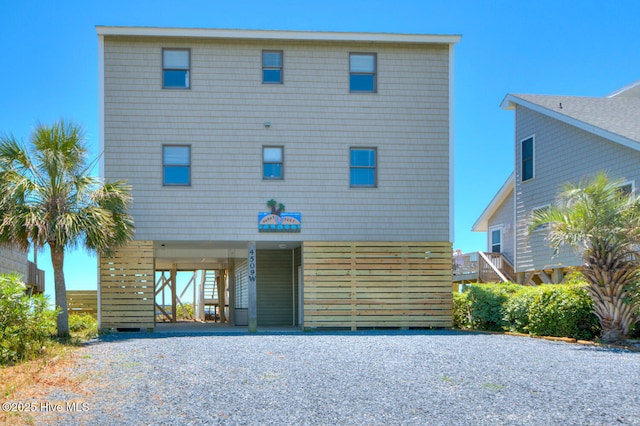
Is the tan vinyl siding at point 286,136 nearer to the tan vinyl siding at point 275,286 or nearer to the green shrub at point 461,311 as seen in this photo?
the green shrub at point 461,311

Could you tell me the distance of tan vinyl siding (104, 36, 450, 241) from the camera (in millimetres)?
18953

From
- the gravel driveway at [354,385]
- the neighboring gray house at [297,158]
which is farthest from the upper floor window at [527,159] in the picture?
the gravel driveway at [354,385]

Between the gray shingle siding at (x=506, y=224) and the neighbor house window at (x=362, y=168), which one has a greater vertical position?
the neighbor house window at (x=362, y=168)

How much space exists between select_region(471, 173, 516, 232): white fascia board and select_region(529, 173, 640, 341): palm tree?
11689 millimetres

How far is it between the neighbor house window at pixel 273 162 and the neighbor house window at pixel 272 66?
5.99ft

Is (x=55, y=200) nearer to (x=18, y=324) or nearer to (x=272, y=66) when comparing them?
(x=18, y=324)

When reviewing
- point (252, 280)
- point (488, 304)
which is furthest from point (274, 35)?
point (488, 304)

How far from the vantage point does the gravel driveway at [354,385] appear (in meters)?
7.82

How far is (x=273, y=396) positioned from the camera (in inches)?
345

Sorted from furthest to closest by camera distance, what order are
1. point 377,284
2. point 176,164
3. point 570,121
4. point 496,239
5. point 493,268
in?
point 496,239
point 493,268
point 570,121
point 377,284
point 176,164

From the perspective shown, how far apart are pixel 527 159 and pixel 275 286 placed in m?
9.84

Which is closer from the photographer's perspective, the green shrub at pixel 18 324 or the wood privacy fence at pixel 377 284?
the green shrub at pixel 18 324

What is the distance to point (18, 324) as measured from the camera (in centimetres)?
1261

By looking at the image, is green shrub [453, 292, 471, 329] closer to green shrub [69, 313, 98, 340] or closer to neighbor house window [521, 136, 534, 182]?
neighbor house window [521, 136, 534, 182]
